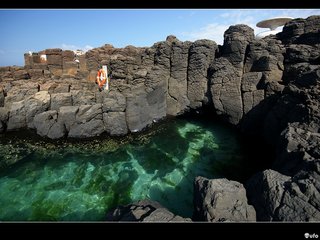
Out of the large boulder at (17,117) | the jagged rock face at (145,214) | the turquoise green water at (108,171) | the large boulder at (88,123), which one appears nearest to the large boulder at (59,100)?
the large boulder at (88,123)

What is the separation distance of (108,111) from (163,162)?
554 cm

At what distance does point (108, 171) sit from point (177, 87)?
9.14m

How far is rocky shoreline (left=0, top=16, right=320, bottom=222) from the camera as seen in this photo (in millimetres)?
12438

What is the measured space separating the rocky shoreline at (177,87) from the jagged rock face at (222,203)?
4.21m

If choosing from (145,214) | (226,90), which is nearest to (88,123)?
(145,214)

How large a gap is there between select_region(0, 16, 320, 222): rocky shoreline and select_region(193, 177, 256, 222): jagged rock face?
13.8 ft

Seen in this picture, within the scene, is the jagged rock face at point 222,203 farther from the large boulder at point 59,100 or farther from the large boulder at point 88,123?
the large boulder at point 59,100

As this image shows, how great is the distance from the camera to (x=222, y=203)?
19.1ft

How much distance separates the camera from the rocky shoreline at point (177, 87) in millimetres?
12438

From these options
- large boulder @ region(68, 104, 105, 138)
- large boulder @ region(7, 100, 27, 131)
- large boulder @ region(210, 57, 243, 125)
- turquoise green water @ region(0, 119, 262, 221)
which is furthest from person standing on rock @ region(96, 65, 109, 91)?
large boulder @ region(210, 57, 243, 125)

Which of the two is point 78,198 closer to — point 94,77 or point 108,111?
point 108,111

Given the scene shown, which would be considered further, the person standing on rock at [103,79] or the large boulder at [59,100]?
the person standing on rock at [103,79]

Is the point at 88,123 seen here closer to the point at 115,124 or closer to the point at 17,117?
the point at 115,124
